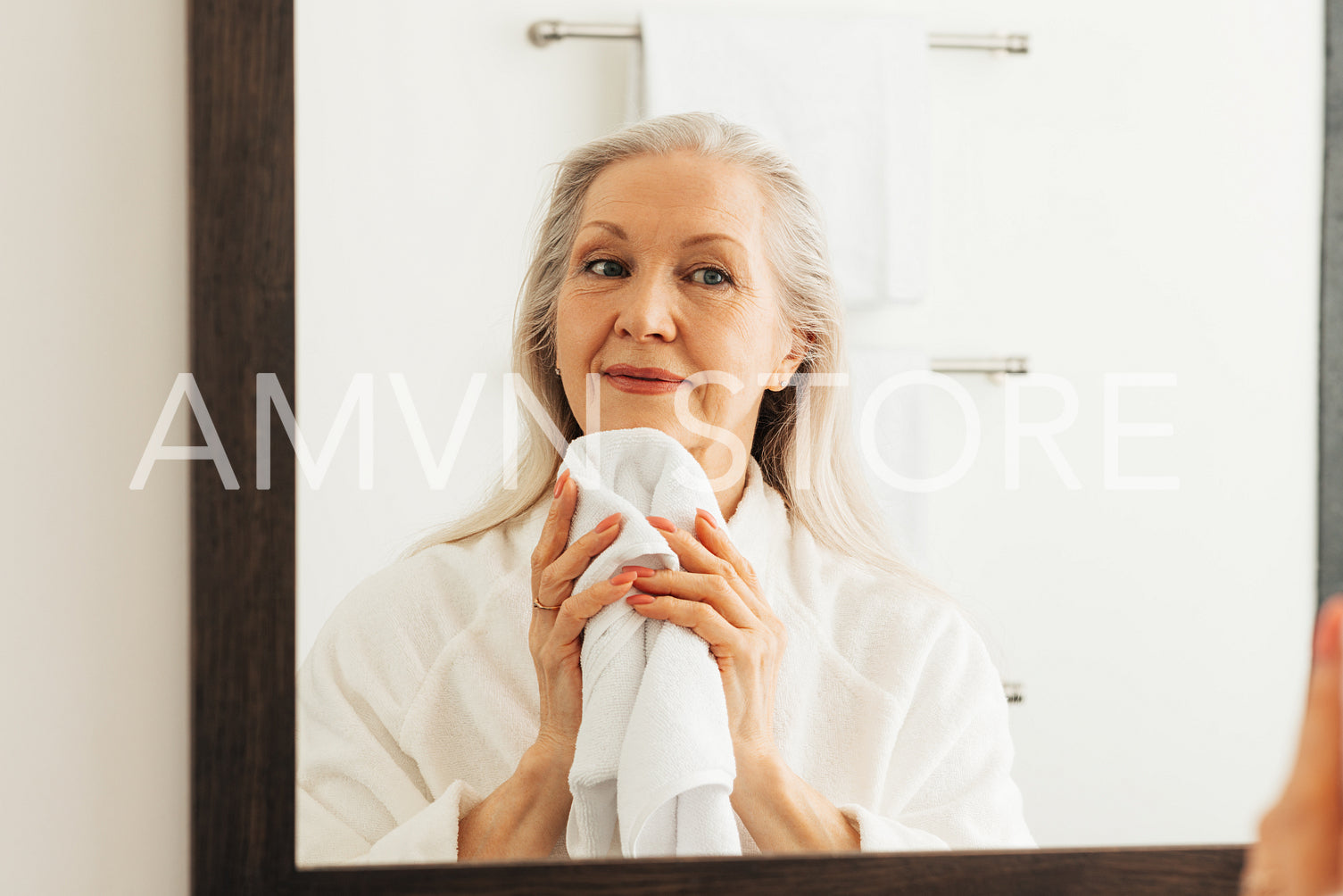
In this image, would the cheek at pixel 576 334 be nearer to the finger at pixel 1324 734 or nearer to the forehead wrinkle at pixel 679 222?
the forehead wrinkle at pixel 679 222

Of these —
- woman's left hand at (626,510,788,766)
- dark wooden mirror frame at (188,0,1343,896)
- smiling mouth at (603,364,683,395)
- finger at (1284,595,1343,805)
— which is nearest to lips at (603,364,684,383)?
smiling mouth at (603,364,683,395)

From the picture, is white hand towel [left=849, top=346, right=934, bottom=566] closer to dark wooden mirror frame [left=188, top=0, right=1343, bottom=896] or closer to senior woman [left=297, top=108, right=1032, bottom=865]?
senior woman [left=297, top=108, right=1032, bottom=865]

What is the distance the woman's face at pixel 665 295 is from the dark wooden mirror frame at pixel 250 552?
213mm

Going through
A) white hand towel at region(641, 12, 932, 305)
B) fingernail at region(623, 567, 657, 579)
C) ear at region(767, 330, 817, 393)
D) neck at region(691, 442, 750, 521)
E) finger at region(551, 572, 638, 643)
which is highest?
white hand towel at region(641, 12, 932, 305)

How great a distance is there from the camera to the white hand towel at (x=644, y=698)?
2.28ft

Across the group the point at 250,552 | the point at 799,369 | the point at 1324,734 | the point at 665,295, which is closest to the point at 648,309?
the point at 665,295

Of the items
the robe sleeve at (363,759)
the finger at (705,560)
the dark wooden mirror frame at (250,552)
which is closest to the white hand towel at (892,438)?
the finger at (705,560)

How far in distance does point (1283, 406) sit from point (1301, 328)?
0.06m

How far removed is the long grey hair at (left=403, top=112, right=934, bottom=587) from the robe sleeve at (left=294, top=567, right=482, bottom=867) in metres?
0.07

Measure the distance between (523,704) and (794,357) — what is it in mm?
315

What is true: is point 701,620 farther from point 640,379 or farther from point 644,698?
point 640,379

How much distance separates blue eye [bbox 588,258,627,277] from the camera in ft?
2.39

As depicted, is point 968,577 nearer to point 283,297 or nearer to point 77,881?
point 283,297

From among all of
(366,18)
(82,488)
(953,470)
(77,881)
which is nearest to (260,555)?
(82,488)
